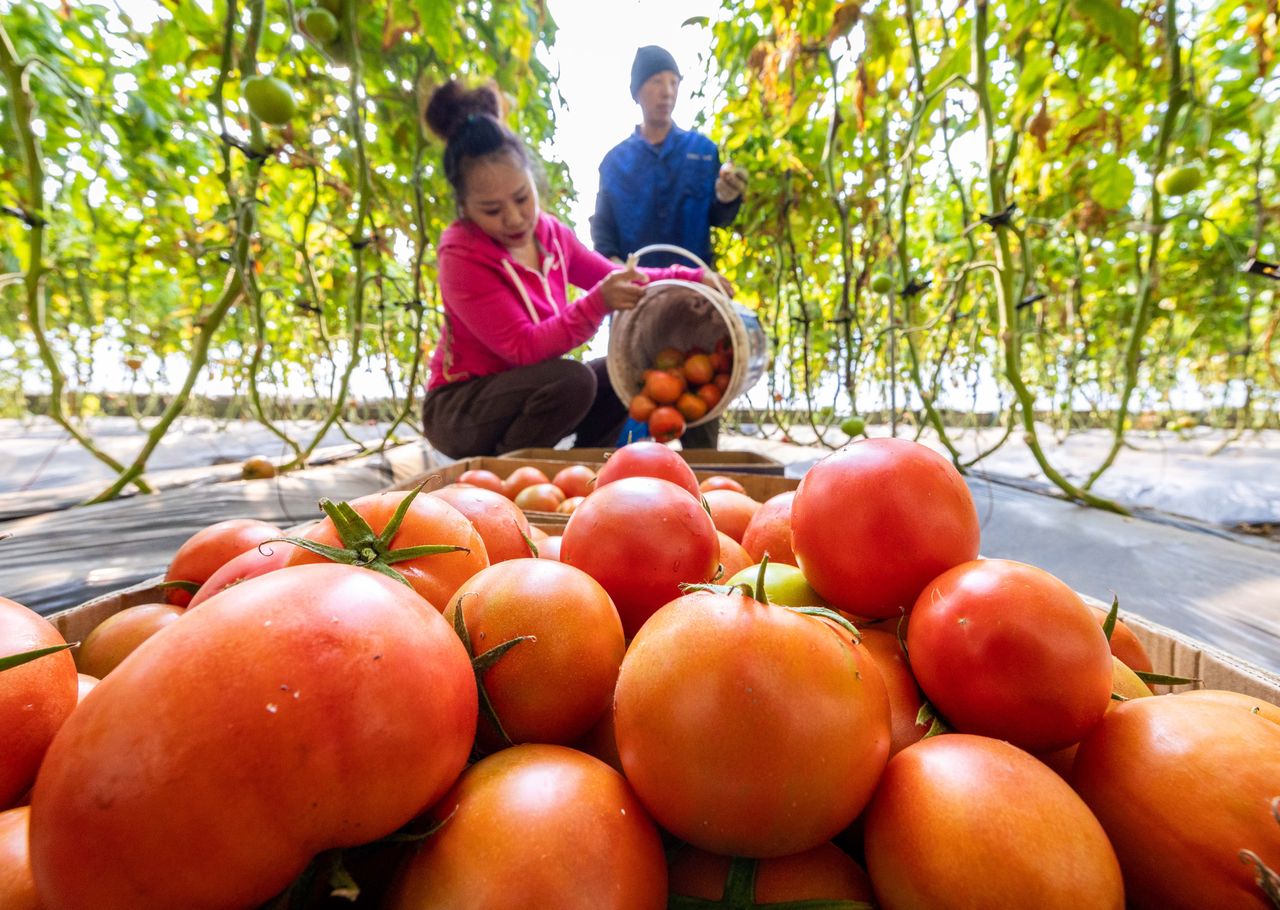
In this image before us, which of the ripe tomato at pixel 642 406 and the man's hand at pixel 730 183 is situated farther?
the man's hand at pixel 730 183

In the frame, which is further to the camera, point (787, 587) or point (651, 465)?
point (651, 465)

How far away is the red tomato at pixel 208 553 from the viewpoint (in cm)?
66

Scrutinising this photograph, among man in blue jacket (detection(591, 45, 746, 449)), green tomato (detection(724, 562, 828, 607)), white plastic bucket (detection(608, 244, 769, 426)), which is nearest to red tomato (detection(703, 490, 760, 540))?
green tomato (detection(724, 562, 828, 607))

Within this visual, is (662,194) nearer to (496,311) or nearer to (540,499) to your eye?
(496,311)

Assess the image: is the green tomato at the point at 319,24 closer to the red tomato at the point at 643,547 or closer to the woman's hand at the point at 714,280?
the woman's hand at the point at 714,280

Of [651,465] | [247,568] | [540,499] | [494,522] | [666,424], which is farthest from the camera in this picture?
[666,424]

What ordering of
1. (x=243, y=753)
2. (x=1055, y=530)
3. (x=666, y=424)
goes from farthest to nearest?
(x=666, y=424) < (x=1055, y=530) < (x=243, y=753)

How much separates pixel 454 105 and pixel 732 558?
191cm

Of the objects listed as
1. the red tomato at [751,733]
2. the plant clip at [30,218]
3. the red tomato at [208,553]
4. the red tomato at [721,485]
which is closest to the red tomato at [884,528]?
the red tomato at [751,733]

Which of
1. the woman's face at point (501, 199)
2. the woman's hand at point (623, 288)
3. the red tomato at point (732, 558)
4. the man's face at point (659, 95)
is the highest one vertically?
the man's face at point (659, 95)

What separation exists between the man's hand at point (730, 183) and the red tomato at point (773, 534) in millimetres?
2255

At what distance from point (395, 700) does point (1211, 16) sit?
111 inches

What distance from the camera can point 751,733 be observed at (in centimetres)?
31

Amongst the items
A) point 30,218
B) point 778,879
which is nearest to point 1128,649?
point 778,879
